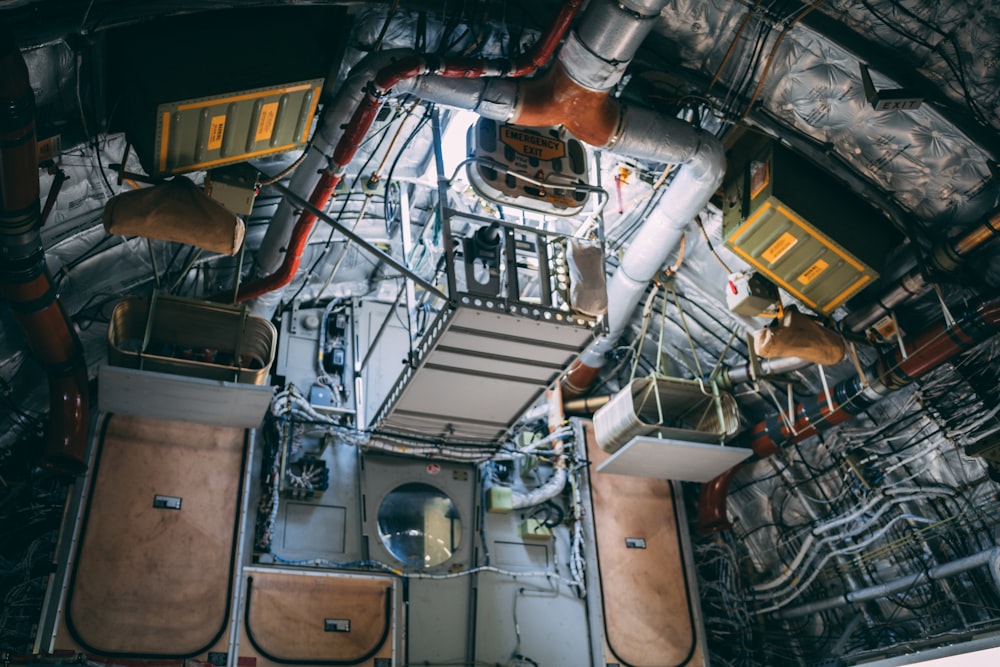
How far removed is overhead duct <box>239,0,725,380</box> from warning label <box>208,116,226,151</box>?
0.89 m

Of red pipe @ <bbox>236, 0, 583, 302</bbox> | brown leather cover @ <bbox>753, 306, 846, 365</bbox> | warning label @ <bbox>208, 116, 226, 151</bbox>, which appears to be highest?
red pipe @ <bbox>236, 0, 583, 302</bbox>

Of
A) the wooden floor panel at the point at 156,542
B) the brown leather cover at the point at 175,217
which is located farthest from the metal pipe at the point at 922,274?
the wooden floor panel at the point at 156,542

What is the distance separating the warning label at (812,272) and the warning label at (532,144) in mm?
2192

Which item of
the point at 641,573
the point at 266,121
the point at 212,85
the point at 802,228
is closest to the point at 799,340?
the point at 802,228

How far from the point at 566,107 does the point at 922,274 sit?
3143 mm

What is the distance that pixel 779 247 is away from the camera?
6.28 m

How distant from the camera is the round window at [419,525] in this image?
773 cm

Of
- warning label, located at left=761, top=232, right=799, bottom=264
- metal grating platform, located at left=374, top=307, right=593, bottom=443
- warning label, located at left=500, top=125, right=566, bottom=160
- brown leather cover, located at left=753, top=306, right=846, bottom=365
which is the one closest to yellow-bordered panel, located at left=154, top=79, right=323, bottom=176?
warning label, located at left=500, top=125, right=566, bottom=160

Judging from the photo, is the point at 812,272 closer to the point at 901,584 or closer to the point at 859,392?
the point at 859,392

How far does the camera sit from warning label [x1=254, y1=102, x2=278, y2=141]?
5.03 meters

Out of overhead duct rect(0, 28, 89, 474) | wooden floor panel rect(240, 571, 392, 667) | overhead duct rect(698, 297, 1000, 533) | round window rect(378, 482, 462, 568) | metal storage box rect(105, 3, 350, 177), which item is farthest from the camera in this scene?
round window rect(378, 482, 462, 568)

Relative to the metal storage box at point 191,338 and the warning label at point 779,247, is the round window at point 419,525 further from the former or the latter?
the warning label at point 779,247

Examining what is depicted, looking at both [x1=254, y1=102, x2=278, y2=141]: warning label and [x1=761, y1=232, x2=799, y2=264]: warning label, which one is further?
[x1=761, y1=232, x2=799, y2=264]: warning label

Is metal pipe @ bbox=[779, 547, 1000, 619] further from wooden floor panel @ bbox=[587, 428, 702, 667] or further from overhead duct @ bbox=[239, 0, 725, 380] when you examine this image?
overhead duct @ bbox=[239, 0, 725, 380]
